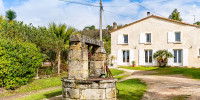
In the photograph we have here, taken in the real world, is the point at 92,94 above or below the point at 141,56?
below

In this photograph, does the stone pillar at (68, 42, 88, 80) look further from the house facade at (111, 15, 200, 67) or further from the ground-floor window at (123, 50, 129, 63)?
the ground-floor window at (123, 50, 129, 63)

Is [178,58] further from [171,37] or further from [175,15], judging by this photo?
[175,15]

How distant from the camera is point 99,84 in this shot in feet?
18.8

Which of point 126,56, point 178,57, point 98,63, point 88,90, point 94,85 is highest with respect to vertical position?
point 126,56

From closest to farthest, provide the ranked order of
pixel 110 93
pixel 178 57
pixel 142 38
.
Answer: pixel 110 93
pixel 178 57
pixel 142 38

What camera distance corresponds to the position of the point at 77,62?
6113mm

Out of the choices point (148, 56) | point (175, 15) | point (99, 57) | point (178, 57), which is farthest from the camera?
point (175, 15)

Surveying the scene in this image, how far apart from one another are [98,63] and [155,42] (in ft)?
52.7

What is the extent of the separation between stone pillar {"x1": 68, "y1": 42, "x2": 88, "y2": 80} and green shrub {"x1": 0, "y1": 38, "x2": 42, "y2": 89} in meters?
5.80

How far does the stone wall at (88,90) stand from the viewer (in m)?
5.71

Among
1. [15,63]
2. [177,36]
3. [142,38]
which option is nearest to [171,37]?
[177,36]

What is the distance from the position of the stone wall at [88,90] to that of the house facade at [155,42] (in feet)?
56.4

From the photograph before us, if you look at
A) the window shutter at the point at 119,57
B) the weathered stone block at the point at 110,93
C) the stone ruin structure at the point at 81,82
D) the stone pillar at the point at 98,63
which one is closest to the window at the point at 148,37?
the window shutter at the point at 119,57

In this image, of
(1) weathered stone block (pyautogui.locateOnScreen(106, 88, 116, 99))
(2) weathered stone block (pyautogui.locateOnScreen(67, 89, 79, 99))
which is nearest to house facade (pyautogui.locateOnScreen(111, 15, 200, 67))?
(1) weathered stone block (pyautogui.locateOnScreen(106, 88, 116, 99))
